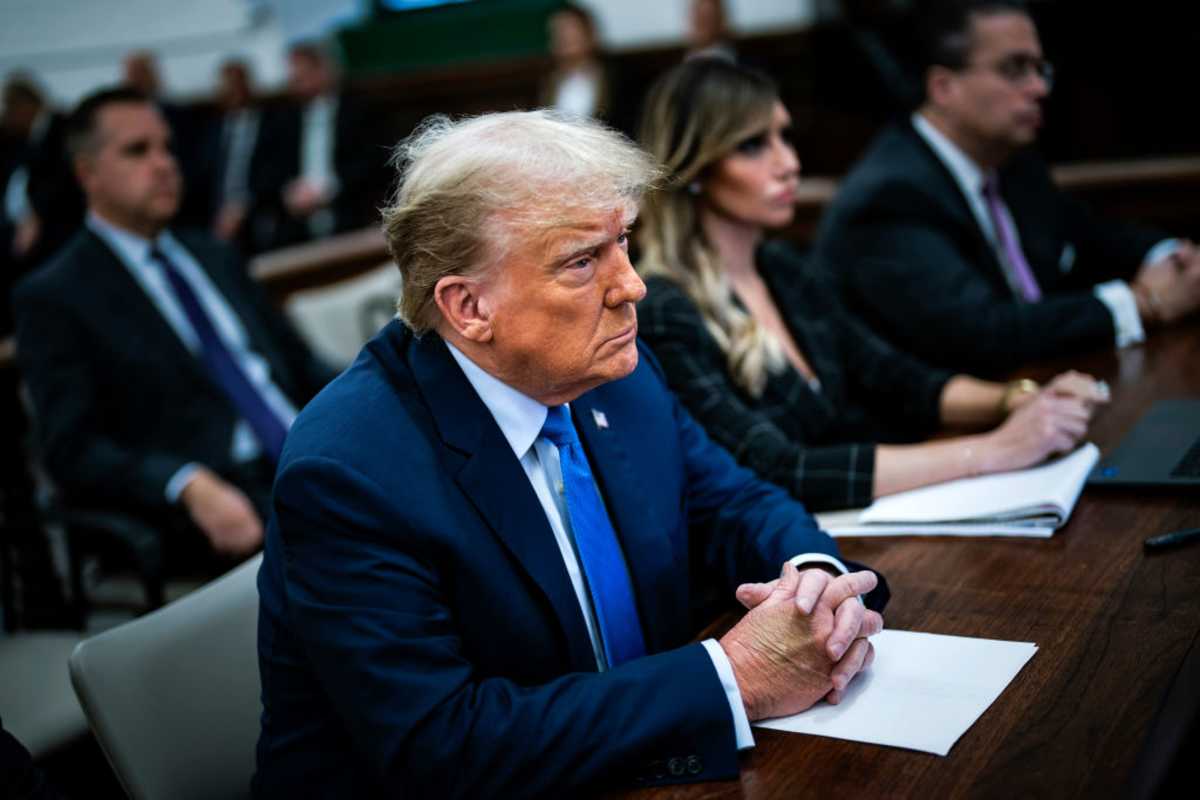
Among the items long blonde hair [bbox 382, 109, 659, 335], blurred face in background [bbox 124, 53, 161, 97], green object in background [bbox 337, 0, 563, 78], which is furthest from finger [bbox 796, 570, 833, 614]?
blurred face in background [bbox 124, 53, 161, 97]

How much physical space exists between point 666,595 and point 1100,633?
1.70 ft

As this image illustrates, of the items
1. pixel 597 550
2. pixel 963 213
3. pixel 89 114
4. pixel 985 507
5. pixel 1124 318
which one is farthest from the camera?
pixel 89 114

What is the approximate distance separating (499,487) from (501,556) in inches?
3.1

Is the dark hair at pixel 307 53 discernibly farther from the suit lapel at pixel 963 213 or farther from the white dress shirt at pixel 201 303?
the suit lapel at pixel 963 213

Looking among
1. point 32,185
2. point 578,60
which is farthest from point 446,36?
point 32,185

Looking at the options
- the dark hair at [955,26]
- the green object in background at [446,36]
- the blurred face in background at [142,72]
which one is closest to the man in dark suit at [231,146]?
the blurred face in background at [142,72]

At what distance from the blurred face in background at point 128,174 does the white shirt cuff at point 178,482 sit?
0.80 m

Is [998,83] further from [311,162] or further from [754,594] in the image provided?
[311,162]

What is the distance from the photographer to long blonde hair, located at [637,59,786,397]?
2.20m

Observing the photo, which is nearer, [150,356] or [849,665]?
[849,665]

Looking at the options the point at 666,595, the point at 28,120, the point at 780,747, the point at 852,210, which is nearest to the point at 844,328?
the point at 852,210

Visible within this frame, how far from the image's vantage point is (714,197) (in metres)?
2.29

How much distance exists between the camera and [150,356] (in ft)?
9.60

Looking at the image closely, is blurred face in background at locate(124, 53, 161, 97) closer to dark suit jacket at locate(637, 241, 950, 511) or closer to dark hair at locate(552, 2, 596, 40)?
dark hair at locate(552, 2, 596, 40)
